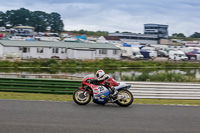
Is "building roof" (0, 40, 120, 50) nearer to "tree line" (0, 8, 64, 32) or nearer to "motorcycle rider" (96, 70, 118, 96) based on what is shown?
"motorcycle rider" (96, 70, 118, 96)

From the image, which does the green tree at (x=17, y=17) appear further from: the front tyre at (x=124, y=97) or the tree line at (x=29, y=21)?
the front tyre at (x=124, y=97)

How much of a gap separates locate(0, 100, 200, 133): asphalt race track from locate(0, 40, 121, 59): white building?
41.3m

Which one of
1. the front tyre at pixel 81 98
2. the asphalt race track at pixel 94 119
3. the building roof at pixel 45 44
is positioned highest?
the building roof at pixel 45 44

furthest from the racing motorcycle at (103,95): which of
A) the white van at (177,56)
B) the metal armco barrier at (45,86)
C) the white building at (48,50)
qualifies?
the white van at (177,56)

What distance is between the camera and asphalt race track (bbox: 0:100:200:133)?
7.34m

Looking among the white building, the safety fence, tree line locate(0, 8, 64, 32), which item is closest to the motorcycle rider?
the safety fence

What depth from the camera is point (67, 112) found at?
9430mm

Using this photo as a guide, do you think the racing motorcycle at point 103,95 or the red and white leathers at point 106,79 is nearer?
the racing motorcycle at point 103,95

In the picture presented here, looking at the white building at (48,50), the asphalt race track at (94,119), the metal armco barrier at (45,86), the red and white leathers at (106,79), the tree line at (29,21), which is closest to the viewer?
the asphalt race track at (94,119)

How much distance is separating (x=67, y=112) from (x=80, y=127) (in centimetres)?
202

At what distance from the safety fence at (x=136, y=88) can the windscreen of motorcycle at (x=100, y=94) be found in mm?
3747

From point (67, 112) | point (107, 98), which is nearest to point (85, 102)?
point (107, 98)

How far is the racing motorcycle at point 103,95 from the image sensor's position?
11.0 meters

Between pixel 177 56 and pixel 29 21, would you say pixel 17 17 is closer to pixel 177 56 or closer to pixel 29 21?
pixel 29 21
